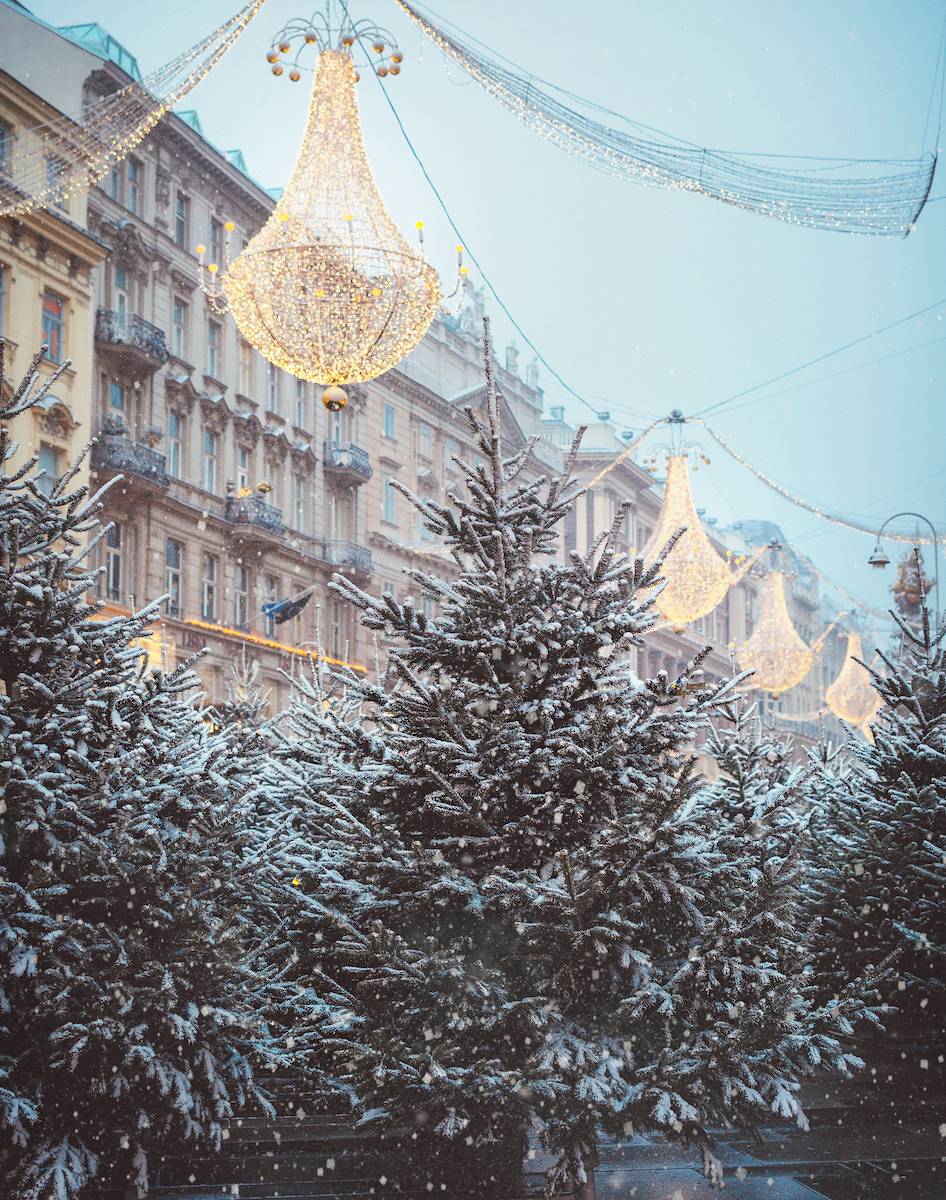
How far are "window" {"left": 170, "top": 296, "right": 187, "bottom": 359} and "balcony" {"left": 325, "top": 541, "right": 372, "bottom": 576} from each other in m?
8.87

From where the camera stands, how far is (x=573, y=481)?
8.22 metres

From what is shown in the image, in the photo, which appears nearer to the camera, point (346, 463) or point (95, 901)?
point (95, 901)

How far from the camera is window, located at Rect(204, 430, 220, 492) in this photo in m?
34.1

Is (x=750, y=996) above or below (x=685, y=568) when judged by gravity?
below

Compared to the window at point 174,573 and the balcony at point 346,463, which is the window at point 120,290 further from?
the balcony at point 346,463

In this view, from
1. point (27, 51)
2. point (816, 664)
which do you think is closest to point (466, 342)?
point (27, 51)

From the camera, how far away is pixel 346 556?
40594 mm

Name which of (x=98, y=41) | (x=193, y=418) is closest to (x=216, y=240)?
(x=193, y=418)

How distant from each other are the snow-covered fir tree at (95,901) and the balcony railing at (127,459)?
21.7 m

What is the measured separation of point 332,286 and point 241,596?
24.7 m

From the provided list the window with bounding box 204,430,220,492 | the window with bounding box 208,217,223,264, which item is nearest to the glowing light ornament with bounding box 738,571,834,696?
the window with bounding box 204,430,220,492

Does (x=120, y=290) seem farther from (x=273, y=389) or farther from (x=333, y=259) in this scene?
(x=333, y=259)

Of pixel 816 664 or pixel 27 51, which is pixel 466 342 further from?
pixel 816 664

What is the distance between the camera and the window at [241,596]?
34.9 meters
